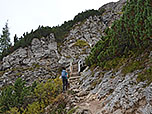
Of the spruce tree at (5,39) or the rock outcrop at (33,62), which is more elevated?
the spruce tree at (5,39)

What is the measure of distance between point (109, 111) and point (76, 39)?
29.0 m

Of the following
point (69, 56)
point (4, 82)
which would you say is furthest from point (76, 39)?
point (4, 82)

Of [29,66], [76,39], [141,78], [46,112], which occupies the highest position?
[76,39]

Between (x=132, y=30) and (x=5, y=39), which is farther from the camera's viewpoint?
(x=5, y=39)

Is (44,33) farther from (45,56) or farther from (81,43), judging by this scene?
(81,43)

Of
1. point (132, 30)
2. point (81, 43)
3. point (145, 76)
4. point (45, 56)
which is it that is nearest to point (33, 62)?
point (45, 56)

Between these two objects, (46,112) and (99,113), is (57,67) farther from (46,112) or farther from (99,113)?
(99,113)

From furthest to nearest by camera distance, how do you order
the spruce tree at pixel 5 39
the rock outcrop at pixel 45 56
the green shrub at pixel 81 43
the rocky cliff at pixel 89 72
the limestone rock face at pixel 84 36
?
the spruce tree at pixel 5 39
the green shrub at pixel 81 43
the limestone rock face at pixel 84 36
the rock outcrop at pixel 45 56
the rocky cliff at pixel 89 72

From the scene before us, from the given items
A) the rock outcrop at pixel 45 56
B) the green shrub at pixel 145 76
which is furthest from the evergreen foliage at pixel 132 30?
the rock outcrop at pixel 45 56

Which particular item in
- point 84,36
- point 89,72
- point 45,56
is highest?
point 84,36

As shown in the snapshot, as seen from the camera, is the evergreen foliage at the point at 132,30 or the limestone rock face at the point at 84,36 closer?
the evergreen foliage at the point at 132,30

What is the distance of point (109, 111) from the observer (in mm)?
4684

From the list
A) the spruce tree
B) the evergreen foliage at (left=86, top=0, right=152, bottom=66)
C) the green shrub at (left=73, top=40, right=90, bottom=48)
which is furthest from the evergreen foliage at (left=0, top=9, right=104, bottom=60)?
the evergreen foliage at (left=86, top=0, right=152, bottom=66)

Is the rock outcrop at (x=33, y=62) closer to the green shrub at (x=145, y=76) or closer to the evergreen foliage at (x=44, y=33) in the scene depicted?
the evergreen foliage at (x=44, y=33)
